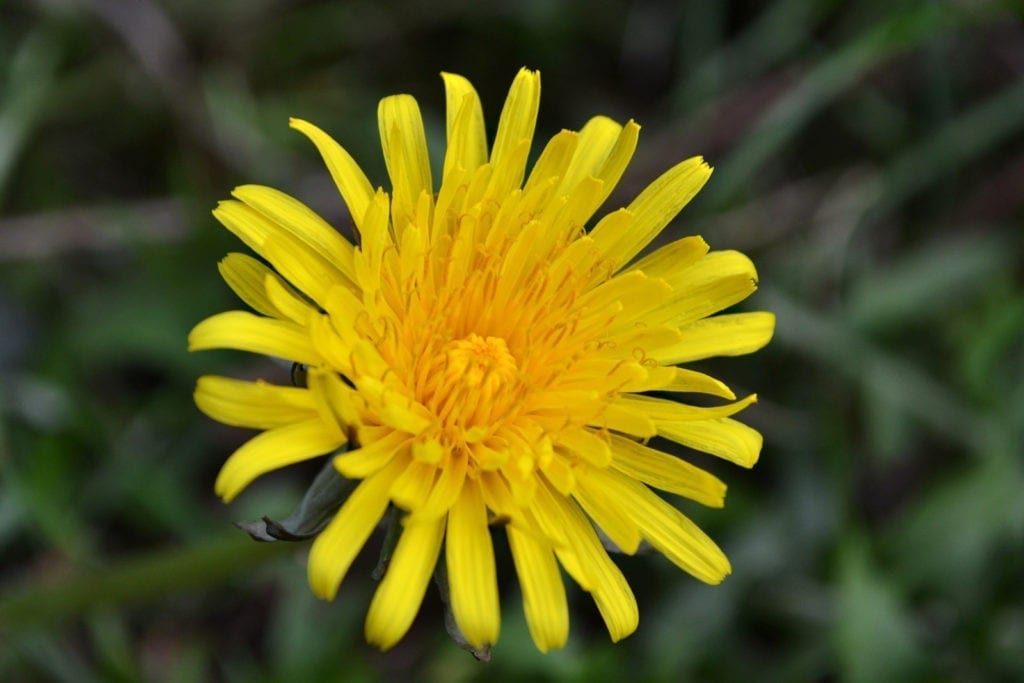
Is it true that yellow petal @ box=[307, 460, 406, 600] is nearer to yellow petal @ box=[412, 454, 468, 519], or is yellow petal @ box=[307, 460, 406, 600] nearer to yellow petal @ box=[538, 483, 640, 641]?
yellow petal @ box=[412, 454, 468, 519]

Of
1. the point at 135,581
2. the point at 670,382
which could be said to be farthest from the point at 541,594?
the point at 135,581

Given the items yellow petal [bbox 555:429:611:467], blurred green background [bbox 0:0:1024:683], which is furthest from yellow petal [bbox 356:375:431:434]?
blurred green background [bbox 0:0:1024:683]

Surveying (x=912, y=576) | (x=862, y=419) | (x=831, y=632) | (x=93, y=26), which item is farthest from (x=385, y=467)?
(x=93, y=26)

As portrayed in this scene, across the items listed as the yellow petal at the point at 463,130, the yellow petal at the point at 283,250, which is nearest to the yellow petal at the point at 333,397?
the yellow petal at the point at 283,250

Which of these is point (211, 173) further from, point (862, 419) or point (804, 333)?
point (862, 419)

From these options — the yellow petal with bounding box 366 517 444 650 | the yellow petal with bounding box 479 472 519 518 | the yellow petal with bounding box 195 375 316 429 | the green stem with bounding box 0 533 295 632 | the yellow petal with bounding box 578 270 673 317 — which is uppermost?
the yellow petal with bounding box 578 270 673 317

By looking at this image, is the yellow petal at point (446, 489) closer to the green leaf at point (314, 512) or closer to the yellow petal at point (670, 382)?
the green leaf at point (314, 512)
